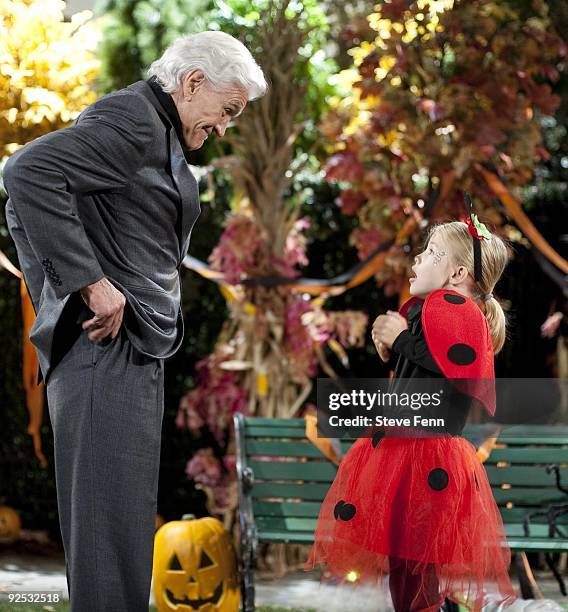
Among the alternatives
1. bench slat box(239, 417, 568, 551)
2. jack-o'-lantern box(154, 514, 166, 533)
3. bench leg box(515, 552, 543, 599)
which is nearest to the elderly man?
bench slat box(239, 417, 568, 551)

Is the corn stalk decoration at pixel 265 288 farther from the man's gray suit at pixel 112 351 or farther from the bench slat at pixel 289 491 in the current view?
the man's gray suit at pixel 112 351

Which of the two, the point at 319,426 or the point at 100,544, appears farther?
the point at 319,426

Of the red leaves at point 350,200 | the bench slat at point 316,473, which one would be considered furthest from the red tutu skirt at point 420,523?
the red leaves at point 350,200

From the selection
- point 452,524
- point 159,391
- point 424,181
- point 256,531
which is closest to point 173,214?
point 159,391

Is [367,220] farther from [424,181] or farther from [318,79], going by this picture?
[318,79]

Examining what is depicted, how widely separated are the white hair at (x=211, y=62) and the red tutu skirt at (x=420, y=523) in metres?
0.96

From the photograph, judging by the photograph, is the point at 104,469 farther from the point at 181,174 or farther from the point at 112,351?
the point at 181,174

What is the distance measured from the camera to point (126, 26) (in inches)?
198

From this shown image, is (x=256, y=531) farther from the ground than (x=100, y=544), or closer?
closer

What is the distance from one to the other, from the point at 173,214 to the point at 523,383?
324cm

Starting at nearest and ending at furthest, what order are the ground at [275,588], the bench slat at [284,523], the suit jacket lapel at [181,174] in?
the suit jacket lapel at [181,174] < the ground at [275,588] < the bench slat at [284,523]

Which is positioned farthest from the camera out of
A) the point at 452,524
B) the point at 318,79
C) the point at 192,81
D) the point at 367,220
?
the point at 318,79

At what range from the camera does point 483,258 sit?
231cm

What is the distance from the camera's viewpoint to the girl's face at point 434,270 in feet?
7.65
